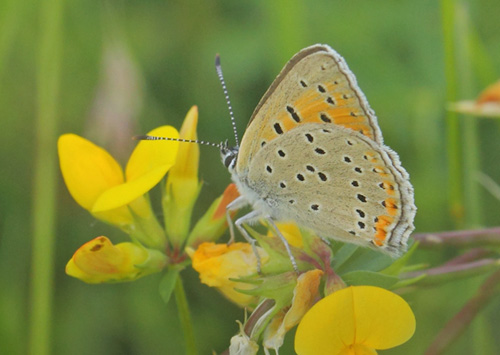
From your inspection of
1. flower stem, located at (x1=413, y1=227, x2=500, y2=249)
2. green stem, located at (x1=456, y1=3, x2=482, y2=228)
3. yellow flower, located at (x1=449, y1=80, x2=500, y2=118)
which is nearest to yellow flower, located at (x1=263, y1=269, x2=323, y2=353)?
flower stem, located at (x1=413, y1=227, x2=500, y2=249)

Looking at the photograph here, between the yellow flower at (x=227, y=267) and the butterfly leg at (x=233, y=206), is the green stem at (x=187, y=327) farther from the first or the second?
the butterfly leg at (x=233, y=206)

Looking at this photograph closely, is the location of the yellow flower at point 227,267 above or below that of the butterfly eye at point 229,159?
below

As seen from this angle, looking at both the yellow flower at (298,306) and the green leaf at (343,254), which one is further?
the green leaf at (343,254)

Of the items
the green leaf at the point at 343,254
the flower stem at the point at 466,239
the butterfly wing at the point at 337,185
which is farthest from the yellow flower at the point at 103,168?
the flower stem at the point at 466,239

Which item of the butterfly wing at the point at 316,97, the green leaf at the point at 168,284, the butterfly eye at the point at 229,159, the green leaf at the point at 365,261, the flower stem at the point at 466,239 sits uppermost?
the butterfly wing at the point at 316,97

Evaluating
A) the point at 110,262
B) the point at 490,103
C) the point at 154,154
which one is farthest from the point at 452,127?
the point at 110,262

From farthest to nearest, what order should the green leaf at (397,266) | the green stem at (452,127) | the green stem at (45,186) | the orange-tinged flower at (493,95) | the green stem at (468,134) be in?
1. the green stem at (468,134)
2. the green stem at (452,127)
3. the green stem at (45,186)
4. the orange-tinged flower at (493,95)
5. the green leaf at (397,266)

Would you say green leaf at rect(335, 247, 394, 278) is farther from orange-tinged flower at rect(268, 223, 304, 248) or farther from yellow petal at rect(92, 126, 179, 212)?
yellow petal at rect(92, 126, 179, 212)

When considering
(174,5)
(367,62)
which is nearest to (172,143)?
(367,62)
